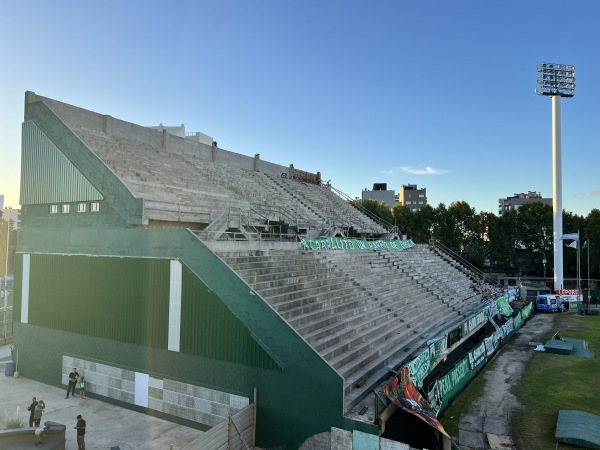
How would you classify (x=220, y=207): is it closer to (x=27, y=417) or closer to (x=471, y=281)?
(x=27, y=417)

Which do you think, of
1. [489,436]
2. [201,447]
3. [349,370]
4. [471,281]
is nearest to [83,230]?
[201,447]

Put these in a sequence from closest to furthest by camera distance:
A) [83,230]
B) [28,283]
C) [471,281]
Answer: [83,230] → [28,283] → [471,281]

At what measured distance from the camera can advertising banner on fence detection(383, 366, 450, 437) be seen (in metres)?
11.1

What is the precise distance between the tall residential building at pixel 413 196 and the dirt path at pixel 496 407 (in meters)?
115

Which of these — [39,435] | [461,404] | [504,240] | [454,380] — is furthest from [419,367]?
[504,240]

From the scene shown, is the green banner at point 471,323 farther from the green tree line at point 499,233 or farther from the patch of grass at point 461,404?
the green tree line at point 499,233

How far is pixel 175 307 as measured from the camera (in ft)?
48.9

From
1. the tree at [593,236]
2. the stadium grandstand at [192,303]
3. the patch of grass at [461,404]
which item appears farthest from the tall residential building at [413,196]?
the patch of grass at [461,404]

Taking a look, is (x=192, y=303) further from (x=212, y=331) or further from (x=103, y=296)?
(x=103, y=296)

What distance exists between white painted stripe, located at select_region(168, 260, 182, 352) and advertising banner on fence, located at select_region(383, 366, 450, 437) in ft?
24.9

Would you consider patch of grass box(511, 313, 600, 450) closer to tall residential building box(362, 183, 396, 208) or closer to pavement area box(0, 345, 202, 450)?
pavement area box(0, 345, 202, 450)

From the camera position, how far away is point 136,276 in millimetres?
16172

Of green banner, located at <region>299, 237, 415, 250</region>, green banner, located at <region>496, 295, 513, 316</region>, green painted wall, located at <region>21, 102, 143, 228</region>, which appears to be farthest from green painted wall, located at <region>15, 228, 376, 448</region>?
green banner, located at <region>496, 295, 513, 316</region>

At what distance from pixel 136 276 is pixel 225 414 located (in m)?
6.39
